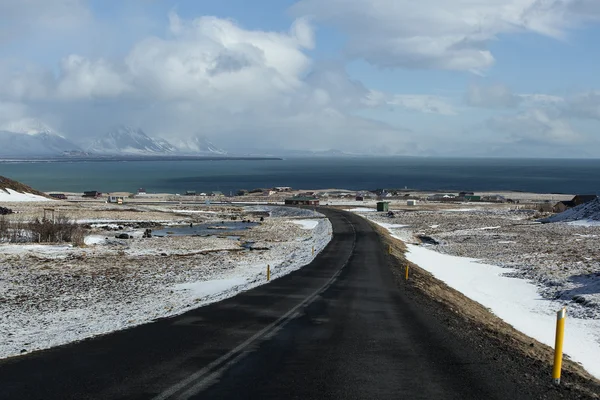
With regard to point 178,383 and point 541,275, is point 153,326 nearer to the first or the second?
point 178,383

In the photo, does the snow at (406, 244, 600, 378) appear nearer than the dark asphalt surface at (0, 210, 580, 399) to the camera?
No

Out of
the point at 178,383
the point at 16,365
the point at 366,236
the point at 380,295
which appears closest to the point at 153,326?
the point at 16,365

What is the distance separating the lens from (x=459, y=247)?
48.0 meters

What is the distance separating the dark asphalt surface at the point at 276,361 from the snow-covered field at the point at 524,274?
6651 millimetres

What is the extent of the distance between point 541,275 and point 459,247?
51.1 feet

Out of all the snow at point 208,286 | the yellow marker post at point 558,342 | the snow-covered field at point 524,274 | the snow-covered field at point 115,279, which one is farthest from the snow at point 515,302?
the snow at point 208,286

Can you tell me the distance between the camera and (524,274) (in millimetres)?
33375

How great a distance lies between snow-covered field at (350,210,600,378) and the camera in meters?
21.1

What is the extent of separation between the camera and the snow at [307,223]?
6654cm

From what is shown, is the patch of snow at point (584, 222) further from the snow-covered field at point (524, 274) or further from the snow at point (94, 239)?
the snow at point (94, 239)

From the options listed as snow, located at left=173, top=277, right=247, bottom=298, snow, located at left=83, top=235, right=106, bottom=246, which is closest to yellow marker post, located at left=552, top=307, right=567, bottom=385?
snow, located at left=173, top=277, right=247, bottom=298

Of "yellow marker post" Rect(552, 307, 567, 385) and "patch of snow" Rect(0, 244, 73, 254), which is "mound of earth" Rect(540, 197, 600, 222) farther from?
"yellow marker post" Rect(552, 307, 567, 385)

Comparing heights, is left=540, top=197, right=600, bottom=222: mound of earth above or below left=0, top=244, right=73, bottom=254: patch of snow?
above

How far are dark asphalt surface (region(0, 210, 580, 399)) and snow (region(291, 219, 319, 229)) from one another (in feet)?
160
